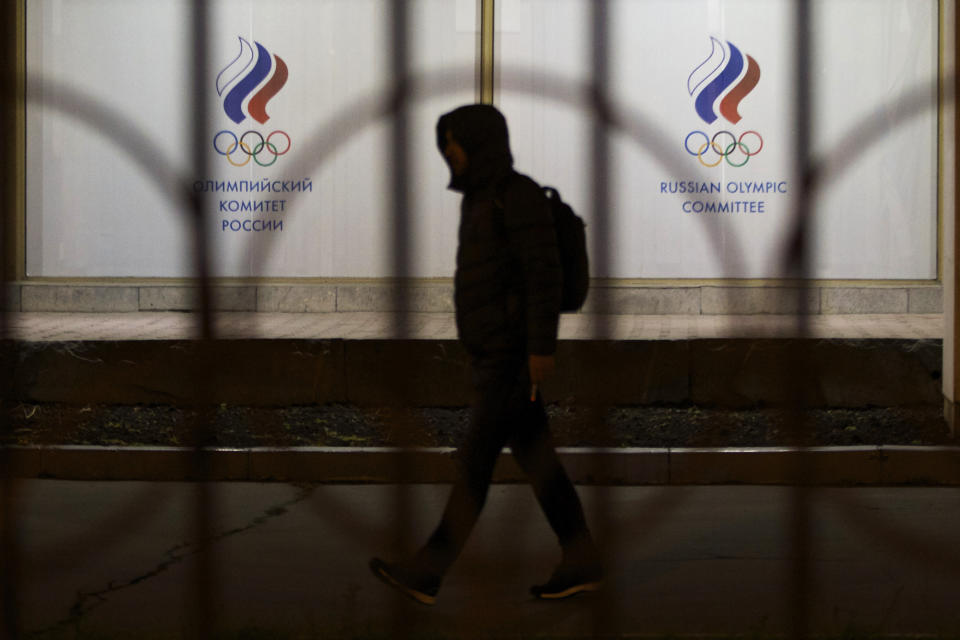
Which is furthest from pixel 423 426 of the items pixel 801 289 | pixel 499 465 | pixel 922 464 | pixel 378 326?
pixel 801 289

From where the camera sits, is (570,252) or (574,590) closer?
(570,252)

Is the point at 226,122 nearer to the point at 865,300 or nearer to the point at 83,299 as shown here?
the point at 83,299

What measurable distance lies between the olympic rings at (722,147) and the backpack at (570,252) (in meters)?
6.36

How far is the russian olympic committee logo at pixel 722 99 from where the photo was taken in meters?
9.75

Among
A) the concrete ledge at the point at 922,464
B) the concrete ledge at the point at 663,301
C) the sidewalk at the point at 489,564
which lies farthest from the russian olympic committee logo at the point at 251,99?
the concrete ledge at the point at 922,464

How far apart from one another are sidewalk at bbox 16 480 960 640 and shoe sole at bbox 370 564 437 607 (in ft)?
0.11

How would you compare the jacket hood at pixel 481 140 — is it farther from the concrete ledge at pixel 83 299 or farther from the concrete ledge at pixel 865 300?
the concrete ledge at pixel 83 299

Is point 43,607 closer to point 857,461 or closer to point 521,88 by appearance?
point 521,88

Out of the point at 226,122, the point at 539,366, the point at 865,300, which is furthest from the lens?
the point at 226,122

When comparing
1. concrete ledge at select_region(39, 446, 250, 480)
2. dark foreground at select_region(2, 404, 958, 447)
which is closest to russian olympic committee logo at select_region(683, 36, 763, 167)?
dark foreground at select_region(2, 404, 958, 447)

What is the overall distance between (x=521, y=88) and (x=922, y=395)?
3841 mm

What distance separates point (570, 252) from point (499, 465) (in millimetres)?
2595

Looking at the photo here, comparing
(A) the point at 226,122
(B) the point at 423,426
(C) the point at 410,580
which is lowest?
(C) the point at 410,580

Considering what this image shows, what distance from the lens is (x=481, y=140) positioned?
3439mm
